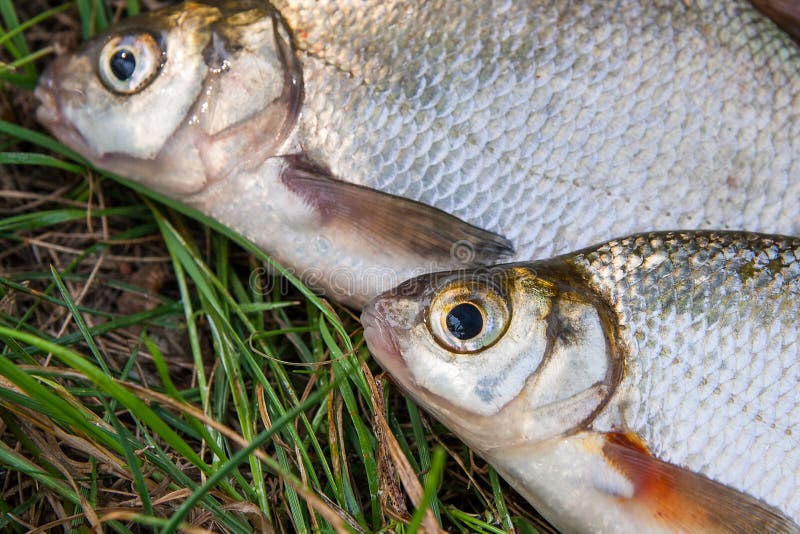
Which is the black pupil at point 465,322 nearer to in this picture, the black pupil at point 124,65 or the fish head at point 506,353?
the fish head at point 506,353

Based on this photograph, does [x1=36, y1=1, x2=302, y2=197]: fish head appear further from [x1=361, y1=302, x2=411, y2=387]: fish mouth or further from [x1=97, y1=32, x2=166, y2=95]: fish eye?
[x1=361, y1=302, x2=411, y2=387]: fish mouth

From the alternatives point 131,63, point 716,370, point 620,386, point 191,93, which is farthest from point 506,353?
point 131,63

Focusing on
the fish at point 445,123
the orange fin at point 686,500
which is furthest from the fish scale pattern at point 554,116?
the orange fin at point 686,500

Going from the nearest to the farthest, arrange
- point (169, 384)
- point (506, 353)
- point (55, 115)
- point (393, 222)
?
point (506, 353), point (169, 384), point (393, 222), point (55, 115)

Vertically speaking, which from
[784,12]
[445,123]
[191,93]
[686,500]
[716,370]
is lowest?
[686,500]

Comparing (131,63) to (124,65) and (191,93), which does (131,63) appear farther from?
(191,93)

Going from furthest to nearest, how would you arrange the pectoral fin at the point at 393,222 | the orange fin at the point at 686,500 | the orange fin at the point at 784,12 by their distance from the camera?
→ the orange fin at the point at 784,12
the pectoral fin at the point at 393,222
the orange fin at the point at 686,500

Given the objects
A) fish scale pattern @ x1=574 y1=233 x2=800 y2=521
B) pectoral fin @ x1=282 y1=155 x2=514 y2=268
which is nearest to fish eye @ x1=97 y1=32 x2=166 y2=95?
pectoral fin @ x1=282 y1=155 x2=514 y2=268
